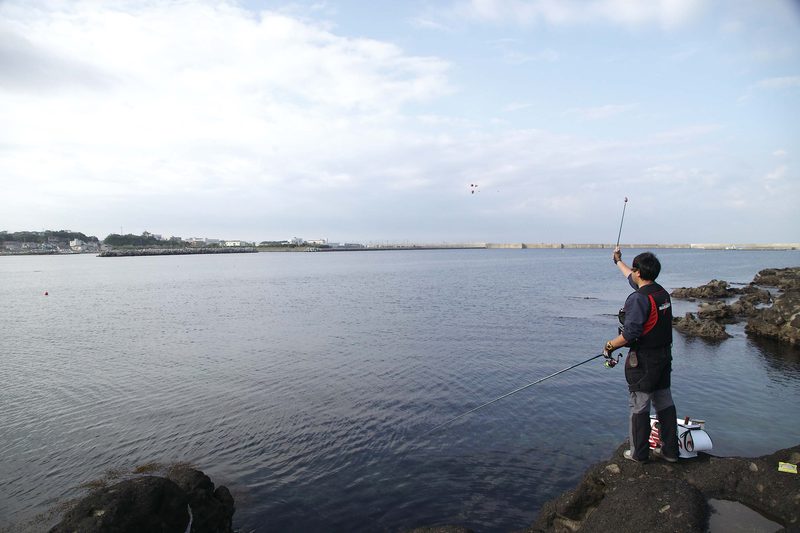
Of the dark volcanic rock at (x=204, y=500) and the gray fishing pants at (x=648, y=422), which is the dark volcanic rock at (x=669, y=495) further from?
the dark volcanic rock at (x=204, y=500)

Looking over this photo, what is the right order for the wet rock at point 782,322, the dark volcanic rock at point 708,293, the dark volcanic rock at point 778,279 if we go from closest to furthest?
the wet rock at point 782,322 → the dark volcanic rock at point 708,293 → the dark volcanic rock at point 778,279

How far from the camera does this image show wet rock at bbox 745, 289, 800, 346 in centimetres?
1736

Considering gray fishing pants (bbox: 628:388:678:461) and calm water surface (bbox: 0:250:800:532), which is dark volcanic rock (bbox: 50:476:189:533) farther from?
gray fishing pants (bbox: 628:388:678:461)

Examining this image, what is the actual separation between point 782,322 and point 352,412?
60.3ft

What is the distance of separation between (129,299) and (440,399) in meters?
34.8

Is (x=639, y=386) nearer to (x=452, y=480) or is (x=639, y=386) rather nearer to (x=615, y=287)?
(x=452, y=480)

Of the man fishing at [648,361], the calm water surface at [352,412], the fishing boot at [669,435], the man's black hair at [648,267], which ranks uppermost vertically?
the man's black hair at [648,267]

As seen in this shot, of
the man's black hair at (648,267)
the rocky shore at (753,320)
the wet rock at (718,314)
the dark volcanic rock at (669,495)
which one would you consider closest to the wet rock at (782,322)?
the rocky shore at (753,320)

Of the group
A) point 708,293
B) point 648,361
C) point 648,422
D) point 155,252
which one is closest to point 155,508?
point 648,422

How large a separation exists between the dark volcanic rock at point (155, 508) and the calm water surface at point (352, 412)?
2.80 feet

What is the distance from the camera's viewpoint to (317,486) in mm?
7719

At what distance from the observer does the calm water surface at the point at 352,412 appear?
24.4 feet

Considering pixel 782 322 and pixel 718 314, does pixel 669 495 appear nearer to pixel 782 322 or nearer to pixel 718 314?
pixel 782 322

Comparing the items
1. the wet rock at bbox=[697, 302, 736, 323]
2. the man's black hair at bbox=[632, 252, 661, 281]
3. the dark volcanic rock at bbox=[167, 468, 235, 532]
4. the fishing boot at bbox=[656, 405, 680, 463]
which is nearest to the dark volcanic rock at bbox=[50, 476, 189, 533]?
the dark volcanic rock at bbox=[167, 468, 235, 532]
